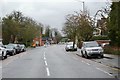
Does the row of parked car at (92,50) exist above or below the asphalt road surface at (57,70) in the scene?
above

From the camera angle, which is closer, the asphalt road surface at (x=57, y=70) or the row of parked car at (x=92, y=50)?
the asphalt road surface at (x=57, y=70)

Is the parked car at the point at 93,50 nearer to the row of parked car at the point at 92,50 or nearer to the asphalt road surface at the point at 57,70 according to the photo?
the row of parked car at the point at 92,50

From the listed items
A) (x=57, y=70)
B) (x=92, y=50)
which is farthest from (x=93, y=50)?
(x=57, y=70)

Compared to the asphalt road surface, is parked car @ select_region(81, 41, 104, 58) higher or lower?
higher

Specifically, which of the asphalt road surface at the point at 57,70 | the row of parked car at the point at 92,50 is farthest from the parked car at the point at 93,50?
the asphalt road surface at the point at 57,70

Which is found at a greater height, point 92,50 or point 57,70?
point 92,50

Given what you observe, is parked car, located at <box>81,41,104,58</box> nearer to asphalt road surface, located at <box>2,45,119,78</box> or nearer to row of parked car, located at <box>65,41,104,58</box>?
row of parked car, located at <box>65,41,104,58</box>

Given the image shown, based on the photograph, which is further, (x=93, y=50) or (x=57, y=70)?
(x=93, y=50)

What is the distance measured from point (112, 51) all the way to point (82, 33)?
12.1m

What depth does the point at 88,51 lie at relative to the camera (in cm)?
3428

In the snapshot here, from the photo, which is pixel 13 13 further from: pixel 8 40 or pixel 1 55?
pixel 1 55

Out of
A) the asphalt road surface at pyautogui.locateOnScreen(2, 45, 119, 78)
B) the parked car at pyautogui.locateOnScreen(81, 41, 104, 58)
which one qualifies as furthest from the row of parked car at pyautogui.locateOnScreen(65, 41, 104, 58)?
the asphalt road surface at pyautogui.locateOnScreen(2, 45, 119, 78)

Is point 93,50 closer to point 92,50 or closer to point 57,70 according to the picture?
point 92,50

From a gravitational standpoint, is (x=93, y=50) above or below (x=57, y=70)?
above
